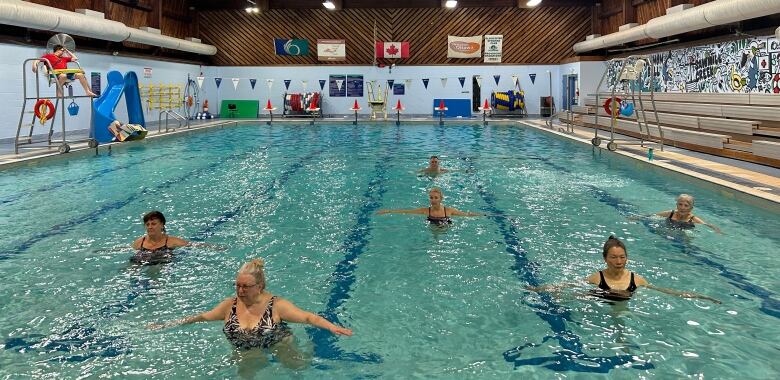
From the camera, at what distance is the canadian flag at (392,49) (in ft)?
86.9

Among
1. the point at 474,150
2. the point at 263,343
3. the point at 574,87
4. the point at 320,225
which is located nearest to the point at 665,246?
the point at 320,225

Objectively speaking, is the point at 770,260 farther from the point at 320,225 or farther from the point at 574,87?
the point at 574,87

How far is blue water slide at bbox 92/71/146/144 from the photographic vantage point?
14.3m

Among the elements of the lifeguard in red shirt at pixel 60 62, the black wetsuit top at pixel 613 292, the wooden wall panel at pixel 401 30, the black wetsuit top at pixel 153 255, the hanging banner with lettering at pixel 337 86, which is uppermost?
the wooden wall panel at pixel 401 30

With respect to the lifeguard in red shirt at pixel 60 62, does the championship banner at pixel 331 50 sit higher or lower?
higher

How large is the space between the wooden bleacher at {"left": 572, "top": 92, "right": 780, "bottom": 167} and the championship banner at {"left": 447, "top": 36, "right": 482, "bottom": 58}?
10218mm

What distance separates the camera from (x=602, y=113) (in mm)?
20281

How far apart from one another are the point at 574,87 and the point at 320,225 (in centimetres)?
1937

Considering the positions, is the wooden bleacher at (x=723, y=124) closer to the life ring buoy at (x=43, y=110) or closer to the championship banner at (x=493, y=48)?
the championship banner at (x=493, y=48)

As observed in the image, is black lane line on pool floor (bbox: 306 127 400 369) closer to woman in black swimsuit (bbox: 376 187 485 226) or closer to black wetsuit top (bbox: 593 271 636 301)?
woman in black swimsuit (bbox: 376 187 485 226)

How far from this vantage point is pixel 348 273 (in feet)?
17.8

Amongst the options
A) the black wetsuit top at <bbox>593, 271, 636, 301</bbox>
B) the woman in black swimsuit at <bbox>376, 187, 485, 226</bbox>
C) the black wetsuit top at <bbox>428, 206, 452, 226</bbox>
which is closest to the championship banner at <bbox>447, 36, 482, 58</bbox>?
the woman in black swimsuit at <bbox>376, 187, 485, 226</bbox>

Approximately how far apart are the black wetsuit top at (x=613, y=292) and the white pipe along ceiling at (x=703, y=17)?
7.40m

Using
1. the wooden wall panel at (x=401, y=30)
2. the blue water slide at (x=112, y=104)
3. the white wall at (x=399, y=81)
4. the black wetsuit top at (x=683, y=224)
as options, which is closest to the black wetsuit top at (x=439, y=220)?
the black wetsuit top at (x=683, y=224)
